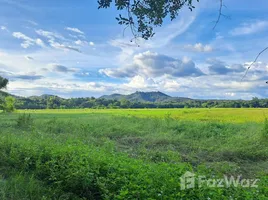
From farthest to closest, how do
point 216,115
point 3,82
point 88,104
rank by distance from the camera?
point 88,104 < point 216,115 < point 3,82

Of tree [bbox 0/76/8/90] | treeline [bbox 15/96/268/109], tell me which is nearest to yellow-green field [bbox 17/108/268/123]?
tree [bbox 0/76/8/90]

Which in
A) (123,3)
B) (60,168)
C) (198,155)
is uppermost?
(123,3)

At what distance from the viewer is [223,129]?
14.2 metres

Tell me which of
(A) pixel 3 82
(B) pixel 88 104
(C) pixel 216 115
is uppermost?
(A) pixel 3 82

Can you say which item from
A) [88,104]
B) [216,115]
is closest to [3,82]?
[216,115]

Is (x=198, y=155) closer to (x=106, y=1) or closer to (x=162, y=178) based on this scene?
(x=162, y=178)

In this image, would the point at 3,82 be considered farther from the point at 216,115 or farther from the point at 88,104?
the point at 88,104

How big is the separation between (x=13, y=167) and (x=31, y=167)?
444 millimetres

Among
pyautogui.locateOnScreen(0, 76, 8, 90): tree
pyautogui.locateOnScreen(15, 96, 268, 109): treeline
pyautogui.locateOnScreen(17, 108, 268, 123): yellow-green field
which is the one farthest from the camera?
pyautogui.locateOnScreen(15, 96, 268, 109): treeline

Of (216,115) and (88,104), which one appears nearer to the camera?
(216,115)

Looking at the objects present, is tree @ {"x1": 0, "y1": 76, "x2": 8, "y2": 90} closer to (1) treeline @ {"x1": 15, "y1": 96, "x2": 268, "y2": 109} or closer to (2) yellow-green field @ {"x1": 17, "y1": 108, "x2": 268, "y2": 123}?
(2) yellow-green field @ {"x1": 17, "y1": 108, "x2": 268, "y2": 123}

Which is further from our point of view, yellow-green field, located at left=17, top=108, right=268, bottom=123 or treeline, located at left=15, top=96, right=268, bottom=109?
treeline, located at left=15, top=96, right=268, bottom=109

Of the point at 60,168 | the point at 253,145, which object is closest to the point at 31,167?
the point at 60,168

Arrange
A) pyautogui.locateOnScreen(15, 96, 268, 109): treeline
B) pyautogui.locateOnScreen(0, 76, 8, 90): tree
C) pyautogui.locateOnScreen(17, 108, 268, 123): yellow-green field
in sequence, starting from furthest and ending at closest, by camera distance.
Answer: pyautogui.locateOnScreen(15, 96, 268, 109): treeline < pyautogui.locateOnScreen(17, 108, 268, 123): yellow-green field < pyautogui.locateOnScreen(0, 76, 8, 90): tree
